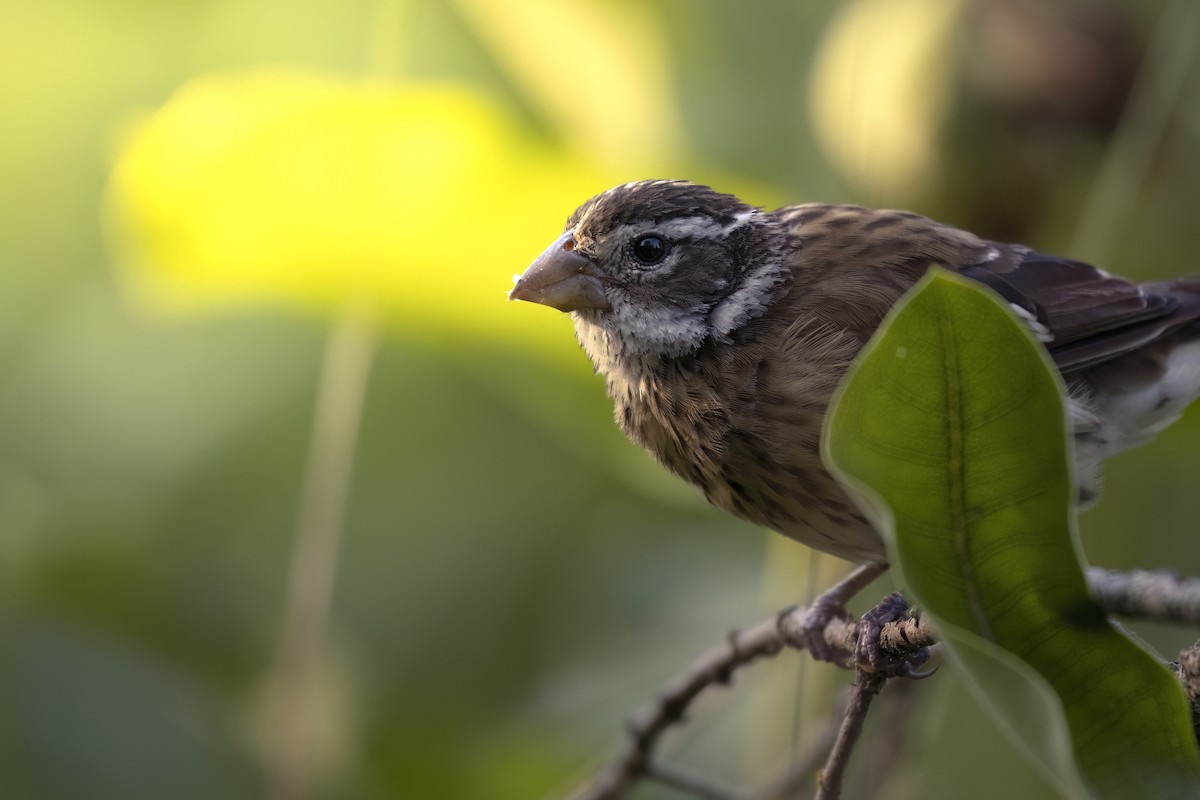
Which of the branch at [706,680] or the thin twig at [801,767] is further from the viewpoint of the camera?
the thin twig at [801,767]

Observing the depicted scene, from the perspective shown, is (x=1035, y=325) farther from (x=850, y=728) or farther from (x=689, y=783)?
(x=850, y=728)

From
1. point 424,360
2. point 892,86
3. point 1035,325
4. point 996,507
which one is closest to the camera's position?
point 996,507

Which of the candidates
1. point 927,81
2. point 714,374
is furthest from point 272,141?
point 927,81

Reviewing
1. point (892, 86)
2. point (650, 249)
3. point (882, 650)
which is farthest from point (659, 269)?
point (882, 650)

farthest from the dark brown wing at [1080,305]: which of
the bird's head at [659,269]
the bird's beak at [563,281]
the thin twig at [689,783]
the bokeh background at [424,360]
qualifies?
the thin twig at [689,783]

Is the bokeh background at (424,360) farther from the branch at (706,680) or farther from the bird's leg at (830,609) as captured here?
the branch at (706,680)

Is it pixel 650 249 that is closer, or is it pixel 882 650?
pixel 882 650
